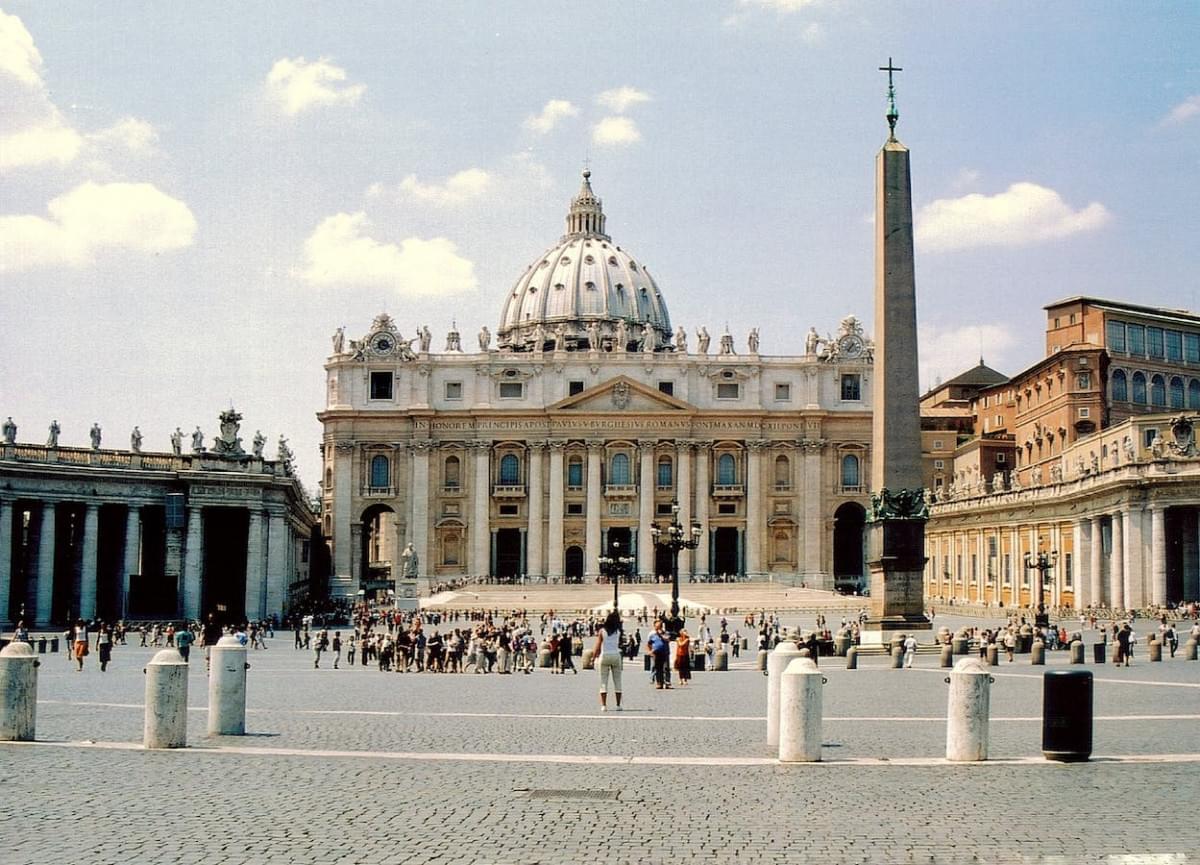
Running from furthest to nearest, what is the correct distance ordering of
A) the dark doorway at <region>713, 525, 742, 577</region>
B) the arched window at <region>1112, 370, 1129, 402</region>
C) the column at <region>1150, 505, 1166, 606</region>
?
the dark doorway at <region>713, 525, 742, 577</region> → the arched window at <region>1112, 370, 1129, 402</region> → the column at <region>1150, 505, 1166, 606</region>

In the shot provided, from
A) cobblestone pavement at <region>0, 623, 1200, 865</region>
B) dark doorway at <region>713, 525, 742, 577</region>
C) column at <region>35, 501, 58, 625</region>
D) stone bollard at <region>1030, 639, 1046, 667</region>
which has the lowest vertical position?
cobblestone pavement at <region>0, 623, 1200, 865</region>

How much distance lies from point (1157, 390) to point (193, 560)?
165ft

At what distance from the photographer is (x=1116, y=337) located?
75312 mm

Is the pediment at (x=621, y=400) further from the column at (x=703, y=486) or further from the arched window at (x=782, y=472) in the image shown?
the arched window at (x=782, y=472)

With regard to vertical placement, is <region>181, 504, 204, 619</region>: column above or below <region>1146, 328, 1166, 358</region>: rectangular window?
below

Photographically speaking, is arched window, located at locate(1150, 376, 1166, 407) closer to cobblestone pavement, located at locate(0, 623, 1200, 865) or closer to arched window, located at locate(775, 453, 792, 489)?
arched window, located at locate(775, 453, 792, 489)

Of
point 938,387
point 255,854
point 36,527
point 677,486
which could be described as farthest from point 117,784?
point 938,387

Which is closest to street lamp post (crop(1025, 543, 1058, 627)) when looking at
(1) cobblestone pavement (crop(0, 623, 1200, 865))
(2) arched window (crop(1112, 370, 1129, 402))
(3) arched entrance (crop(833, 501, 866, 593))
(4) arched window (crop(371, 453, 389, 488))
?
(2) arched window (crop(1112, 370, 1129, 402))

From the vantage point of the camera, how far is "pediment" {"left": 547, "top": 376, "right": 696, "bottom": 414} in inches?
3809

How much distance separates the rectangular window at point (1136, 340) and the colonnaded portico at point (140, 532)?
4380 centimetres

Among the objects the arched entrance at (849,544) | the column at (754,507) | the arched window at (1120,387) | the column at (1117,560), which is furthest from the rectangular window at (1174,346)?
the column at (754,507)

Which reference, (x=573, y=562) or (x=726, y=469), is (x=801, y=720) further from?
(x=573, y=562)

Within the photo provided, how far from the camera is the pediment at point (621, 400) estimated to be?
9675 centimetres

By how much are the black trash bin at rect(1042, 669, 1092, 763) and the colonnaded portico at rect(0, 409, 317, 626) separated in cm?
3946
